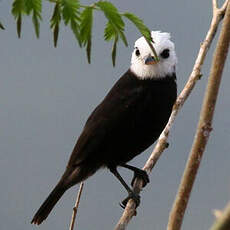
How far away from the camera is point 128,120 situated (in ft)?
10.9

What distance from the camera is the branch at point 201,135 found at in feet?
4.73

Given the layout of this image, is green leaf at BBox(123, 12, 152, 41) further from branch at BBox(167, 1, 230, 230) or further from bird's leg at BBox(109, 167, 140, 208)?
bird's leg at BBox(109, 167, 140, 208)

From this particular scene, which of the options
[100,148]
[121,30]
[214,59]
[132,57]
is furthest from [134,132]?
[121,30]

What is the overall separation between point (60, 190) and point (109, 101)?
0.74m

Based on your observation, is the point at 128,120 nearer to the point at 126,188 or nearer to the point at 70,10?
the point at 126,188

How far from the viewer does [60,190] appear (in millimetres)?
3535

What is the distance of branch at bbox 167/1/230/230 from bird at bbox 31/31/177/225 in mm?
1685

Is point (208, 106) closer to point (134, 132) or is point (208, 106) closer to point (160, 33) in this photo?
point (134, 132)

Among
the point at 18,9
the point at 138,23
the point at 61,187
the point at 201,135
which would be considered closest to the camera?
the point at 18,9

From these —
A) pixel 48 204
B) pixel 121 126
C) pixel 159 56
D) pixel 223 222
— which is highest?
pixel 223 222

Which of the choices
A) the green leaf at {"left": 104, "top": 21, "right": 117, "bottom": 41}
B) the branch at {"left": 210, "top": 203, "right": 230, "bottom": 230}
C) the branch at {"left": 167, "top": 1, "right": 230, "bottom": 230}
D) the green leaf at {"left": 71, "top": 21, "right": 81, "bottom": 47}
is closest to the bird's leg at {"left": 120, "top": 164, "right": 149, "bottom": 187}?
the branch at {"left": 167, "top": 1, "right": 230, "bottom": 230}

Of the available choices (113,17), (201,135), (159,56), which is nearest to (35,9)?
(113,17)

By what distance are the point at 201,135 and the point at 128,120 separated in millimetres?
1880

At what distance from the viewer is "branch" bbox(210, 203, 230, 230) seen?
0.60 meters
